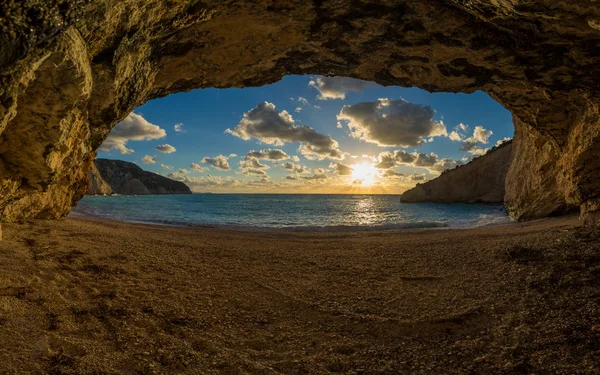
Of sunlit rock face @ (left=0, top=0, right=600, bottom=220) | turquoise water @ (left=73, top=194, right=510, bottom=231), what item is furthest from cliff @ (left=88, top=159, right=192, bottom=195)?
sunlit rock face @ (left=0, top=0, right=600, bottom=220)

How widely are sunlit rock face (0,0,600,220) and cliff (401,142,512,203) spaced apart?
33.4m

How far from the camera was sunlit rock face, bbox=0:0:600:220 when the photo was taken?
331 centimetres

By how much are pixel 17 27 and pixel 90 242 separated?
272 inches

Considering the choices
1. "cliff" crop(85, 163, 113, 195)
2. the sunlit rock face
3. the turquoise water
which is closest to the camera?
the sunlit rock face

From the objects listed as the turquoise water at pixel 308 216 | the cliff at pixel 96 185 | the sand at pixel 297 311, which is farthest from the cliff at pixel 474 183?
the cliff at pixel 96 185

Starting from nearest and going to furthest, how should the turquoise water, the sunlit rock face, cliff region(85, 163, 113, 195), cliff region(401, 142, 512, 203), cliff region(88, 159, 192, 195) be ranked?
the sunlit rock face → the turquoise water → cliff region(401, 142, 512, 203) → cliff region(85, 163, 113, 195) → cliff region(88, 159, 192, 195)

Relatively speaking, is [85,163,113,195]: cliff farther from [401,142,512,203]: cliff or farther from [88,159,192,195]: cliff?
[401,142,512,203]: cliff

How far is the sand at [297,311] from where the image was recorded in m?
3.19

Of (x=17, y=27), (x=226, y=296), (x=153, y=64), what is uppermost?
(x=153, y=64)

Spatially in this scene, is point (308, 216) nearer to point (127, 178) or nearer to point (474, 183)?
point (474, 183)

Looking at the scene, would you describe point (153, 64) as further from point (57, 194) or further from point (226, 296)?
point (57, 194)

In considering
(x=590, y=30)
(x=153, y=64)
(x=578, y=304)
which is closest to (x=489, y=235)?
(x=578, y=304)

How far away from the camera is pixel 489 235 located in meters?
9.83

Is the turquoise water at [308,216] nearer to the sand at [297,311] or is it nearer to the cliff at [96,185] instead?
the sand at [297,311]
